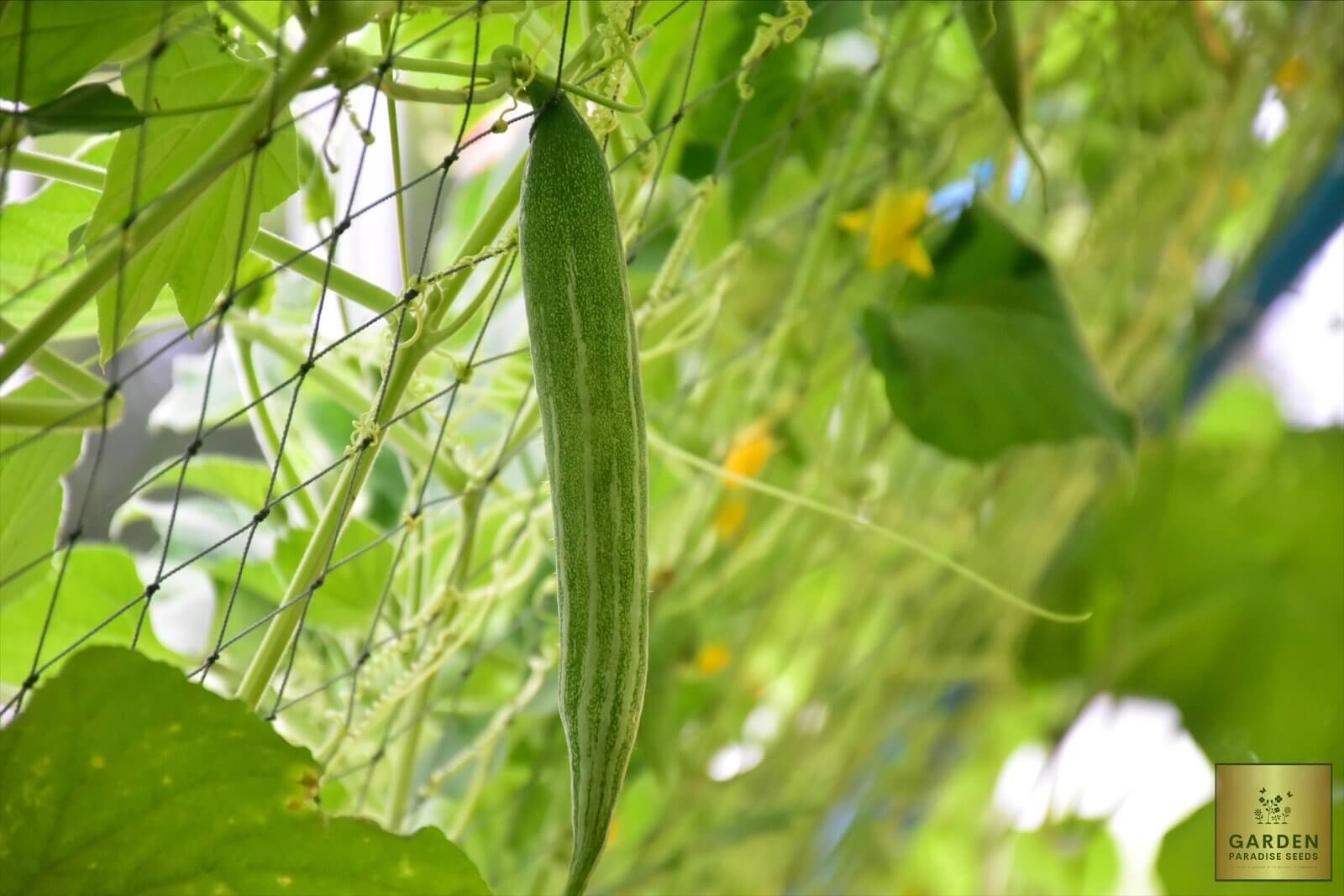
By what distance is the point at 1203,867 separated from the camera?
1.87ft

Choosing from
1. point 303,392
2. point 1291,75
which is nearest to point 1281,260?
point 1291,75

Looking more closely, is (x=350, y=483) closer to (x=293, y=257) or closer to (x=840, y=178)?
(x=293, y=257)

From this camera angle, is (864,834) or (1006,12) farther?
(864,834)

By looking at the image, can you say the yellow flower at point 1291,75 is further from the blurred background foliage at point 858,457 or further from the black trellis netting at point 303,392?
the black trellis netting at point 303,392

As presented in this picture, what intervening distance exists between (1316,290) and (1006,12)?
0.62 meters

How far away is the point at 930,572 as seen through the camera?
72cm

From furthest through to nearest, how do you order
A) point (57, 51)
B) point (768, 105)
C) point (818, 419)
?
point (818, 419), point (768, 105), point (57, 51)

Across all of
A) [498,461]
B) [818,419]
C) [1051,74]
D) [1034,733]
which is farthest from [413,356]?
[1034,733]

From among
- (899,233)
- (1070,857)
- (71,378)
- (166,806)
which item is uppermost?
(899,233)

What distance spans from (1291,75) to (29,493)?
730 mm

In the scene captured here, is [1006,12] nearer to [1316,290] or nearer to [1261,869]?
[1261,869]

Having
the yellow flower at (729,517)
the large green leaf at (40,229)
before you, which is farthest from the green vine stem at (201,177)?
the yellow flower at (729,517)

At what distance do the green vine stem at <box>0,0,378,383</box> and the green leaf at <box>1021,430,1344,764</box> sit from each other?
0.65 metres

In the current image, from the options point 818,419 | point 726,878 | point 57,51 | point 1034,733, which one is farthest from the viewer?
point 1034,733
